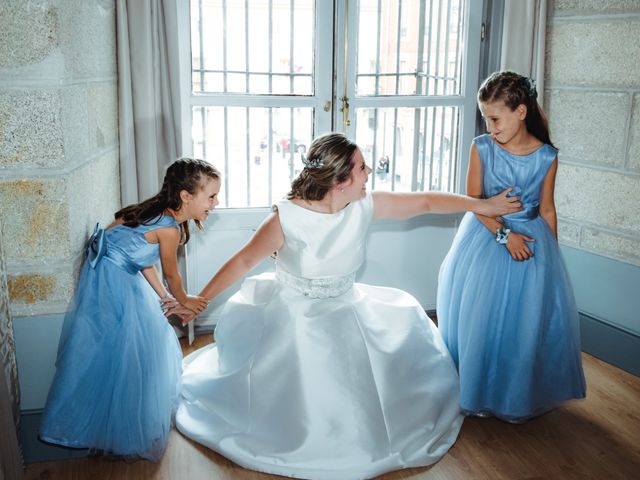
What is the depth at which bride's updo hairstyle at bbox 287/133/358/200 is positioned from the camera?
252cm

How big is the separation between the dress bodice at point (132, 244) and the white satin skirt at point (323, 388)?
17.0 inches

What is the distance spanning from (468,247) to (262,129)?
1356mm

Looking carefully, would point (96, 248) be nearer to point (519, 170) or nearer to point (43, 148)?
point (43, 148)

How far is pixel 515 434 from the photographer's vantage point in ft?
8.79

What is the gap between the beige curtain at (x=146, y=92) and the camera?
9.97ft

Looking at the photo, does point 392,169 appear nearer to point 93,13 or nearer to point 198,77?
point 198,77

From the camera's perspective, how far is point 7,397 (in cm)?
181

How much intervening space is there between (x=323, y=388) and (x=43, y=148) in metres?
1.23

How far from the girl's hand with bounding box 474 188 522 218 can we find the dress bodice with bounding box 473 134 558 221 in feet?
0.14

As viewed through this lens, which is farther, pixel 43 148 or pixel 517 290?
pixel 517 290

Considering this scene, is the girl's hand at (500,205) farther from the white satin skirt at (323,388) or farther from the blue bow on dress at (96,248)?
the blue bow on dress at (96,248)

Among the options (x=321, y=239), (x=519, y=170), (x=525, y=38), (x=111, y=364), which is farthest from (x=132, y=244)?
(x=525, y=38)

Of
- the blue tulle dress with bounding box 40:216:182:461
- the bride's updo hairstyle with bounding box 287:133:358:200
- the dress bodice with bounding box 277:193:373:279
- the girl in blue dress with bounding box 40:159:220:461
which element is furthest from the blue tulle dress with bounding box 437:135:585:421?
the blue tulle dress with bounding box 40:216:182:461

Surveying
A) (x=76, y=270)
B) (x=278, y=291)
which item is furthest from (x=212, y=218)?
(x=76, y=270)
